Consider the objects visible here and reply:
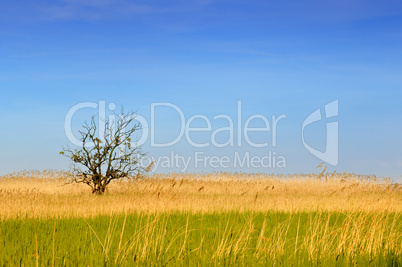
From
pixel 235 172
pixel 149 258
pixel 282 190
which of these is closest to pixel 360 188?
pixel 282 190

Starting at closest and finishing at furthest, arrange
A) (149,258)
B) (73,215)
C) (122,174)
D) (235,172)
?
(149,258), (73,215), (122,174), (235,172)

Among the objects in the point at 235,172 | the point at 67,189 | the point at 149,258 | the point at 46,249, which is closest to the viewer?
the point at 149,258

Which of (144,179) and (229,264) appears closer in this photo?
(229,264)

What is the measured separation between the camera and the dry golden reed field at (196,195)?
13.4 meters

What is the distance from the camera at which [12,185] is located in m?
26.3

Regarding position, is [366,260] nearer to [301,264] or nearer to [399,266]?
[399,266]

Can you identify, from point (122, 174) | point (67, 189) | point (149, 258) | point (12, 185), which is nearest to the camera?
point (149, 258)

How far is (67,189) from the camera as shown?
22812mm

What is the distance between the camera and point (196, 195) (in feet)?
63.4

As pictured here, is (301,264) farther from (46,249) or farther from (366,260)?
(46,249)

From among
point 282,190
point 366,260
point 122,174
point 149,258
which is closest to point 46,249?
point 149,258

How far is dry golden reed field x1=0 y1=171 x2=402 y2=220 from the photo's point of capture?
528 inches

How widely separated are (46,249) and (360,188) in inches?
817

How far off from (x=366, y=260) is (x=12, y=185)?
24532mm
